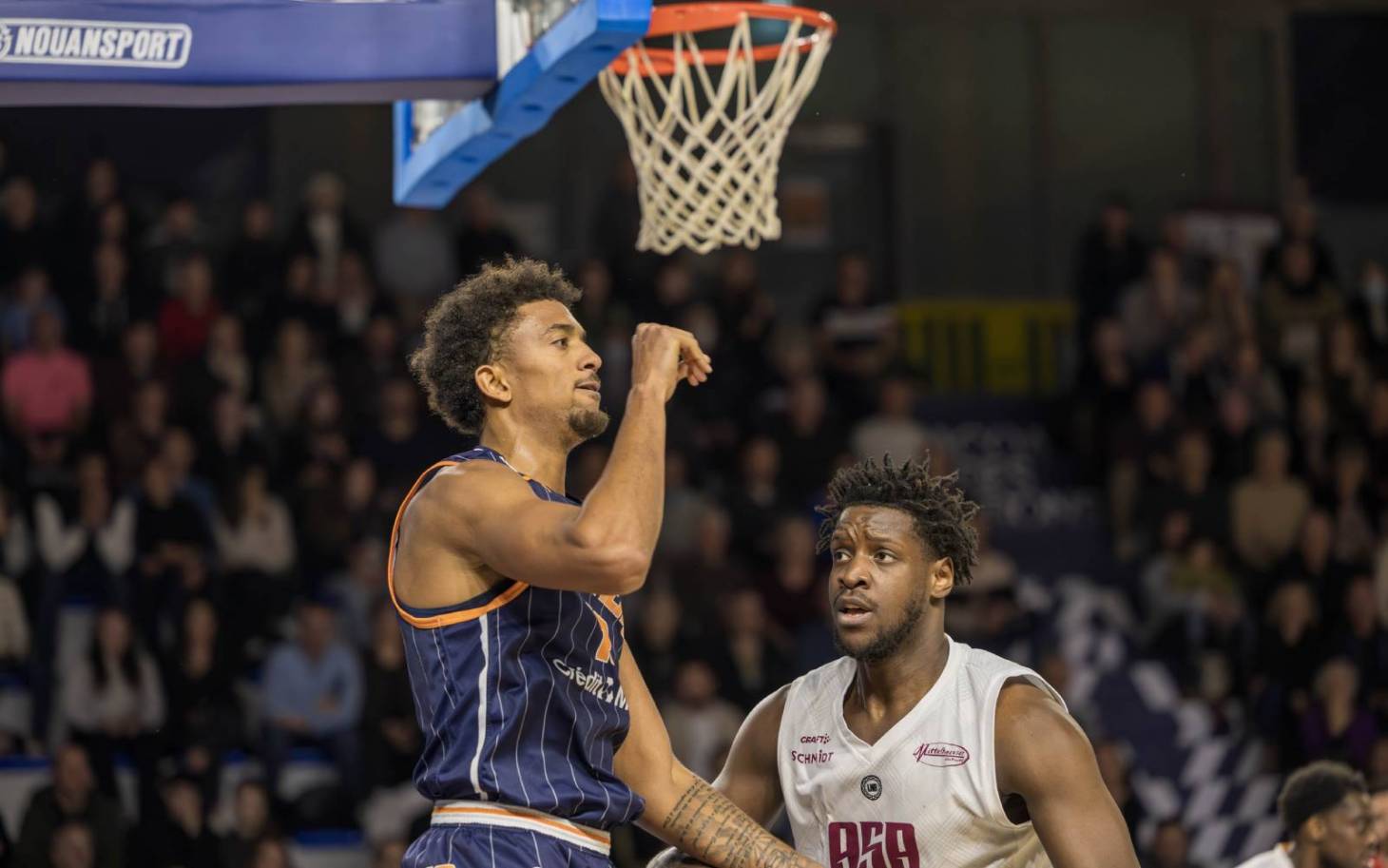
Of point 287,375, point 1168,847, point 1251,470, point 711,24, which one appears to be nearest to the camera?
point 711,24

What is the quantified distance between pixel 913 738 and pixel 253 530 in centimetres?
595

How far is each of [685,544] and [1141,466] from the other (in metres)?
3.22

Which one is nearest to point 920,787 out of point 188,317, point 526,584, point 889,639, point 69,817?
point 889,639

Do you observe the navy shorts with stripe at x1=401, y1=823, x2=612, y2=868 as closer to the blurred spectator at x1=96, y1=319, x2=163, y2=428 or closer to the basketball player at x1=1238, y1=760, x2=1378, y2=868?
the basketball player at x1=1238, y1=760, x2=1378, y2=868

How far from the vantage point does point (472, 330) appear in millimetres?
4422

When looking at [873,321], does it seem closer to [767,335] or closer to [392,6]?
[767,335]

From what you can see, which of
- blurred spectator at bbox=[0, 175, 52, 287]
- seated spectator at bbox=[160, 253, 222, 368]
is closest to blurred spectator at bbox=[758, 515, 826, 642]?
seated spectator at bbox=[160, 253, 222, 368]

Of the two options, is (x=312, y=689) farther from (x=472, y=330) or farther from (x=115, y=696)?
(x=472, y=330)

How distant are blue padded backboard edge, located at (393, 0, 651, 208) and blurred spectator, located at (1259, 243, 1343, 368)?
27.3 feet

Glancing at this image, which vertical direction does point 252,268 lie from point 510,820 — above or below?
above

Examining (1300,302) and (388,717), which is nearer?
(388,717)

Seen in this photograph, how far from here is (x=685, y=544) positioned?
10.7 meters

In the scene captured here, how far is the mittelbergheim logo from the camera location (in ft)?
16.1

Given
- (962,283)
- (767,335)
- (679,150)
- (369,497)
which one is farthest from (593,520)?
(962,283)
